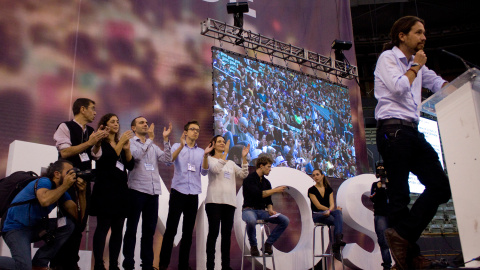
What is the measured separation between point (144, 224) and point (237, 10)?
376 centimetres

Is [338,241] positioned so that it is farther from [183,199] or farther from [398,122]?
[398,122]

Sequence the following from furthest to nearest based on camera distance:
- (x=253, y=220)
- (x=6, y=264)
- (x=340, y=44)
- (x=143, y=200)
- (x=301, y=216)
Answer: (x=340, y=44) → (x=301, y=216) → (x=253, y=220) → (x=143, y=200) → (x=6, y=264)

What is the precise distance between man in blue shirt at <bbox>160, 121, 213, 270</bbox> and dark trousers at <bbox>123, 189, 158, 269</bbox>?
21cm

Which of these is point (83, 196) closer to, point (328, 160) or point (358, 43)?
point (328, 160)

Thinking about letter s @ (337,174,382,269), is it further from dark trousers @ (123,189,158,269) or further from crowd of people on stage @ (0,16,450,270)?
dark trousers @ (123,189,158,269)

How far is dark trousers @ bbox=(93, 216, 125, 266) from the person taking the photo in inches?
128

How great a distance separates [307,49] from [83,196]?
5.31 meters

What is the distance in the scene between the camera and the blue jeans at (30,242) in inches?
113

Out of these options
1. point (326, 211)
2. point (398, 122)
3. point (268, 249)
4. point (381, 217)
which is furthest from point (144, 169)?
point (381, 217)

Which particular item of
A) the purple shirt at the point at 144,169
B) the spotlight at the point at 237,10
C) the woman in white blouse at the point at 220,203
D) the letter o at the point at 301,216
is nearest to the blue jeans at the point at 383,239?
the letter o at the point at 301,216

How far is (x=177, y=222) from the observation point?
12.9 ft

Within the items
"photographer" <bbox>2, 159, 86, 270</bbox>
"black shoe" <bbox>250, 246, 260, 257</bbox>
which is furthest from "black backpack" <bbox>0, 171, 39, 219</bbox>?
"black shoe" <bbox>250, 246, 260, 257</bbox>

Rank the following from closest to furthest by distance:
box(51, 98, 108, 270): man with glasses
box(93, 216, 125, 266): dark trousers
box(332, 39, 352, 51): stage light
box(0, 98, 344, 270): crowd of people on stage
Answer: box(0, 98, 344, 270): crowd of people on stage, box(51, 98, 108, 270): man with glasses, box(93, 216, 125, 266): dark trousers, box(332, 39, 352, 51): stage light

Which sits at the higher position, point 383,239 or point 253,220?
point 253,220
